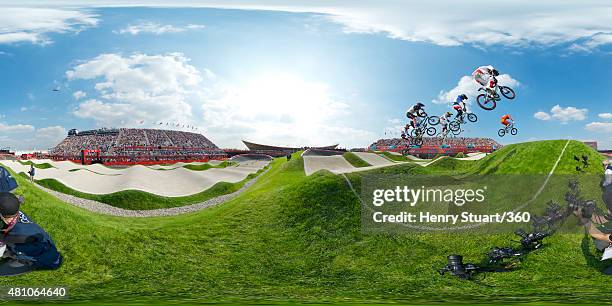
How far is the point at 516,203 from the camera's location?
2020cm

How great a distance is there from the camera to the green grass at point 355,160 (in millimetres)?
54403

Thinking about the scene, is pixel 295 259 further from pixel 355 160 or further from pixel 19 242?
pixel 355 160

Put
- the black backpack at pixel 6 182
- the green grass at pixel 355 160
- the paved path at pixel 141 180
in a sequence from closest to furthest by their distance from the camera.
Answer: the black backpack at pixel 6 182 → the paved path at pixel 141 180 → the green grass at pixel 355 160

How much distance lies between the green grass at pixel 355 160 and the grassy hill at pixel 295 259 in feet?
101

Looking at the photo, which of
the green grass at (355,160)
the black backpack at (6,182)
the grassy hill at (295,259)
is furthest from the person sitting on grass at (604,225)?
the green grass at (355,160)

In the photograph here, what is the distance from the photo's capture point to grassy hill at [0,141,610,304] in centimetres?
1445

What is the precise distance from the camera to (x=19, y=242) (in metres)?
15.4

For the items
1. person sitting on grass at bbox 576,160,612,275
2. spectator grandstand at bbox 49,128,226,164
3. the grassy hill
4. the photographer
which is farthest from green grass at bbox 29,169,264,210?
spectator grandstand at bbox 49,128,226,164

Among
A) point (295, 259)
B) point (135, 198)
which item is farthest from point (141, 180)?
point (295, 259)

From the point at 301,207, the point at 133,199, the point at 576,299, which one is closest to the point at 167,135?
the point at 133,199

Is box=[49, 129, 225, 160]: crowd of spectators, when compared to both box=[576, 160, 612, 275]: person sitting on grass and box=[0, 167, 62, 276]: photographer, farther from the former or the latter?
box=[576, 160, 612, 275]: person sitting on grass

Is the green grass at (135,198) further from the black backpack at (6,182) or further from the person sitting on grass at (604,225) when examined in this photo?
the person sitting on grass at (604,225)

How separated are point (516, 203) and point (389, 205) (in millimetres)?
5491

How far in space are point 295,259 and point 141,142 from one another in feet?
449
